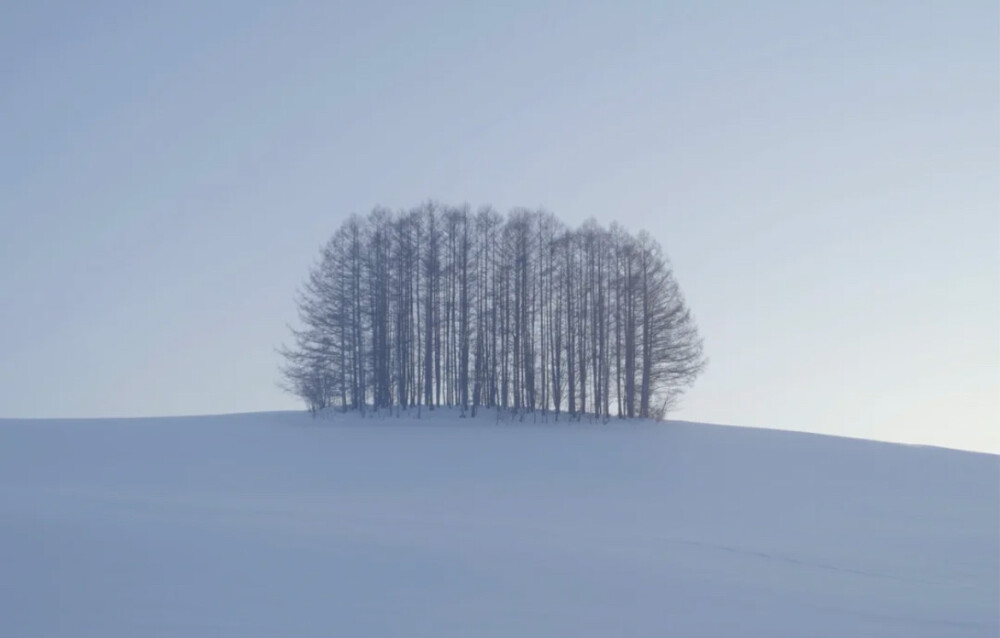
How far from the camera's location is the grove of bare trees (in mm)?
38438

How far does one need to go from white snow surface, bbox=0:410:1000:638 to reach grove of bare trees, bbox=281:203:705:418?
313 inches

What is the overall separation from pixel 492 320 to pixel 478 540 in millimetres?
24895

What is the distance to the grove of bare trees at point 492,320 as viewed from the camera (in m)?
38.4

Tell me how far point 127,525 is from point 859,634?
30.3ft

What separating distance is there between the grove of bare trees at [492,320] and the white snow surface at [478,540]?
794cm

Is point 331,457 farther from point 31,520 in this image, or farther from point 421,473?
point 31,520

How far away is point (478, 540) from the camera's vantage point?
1431 centimetres

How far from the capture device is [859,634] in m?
10.2

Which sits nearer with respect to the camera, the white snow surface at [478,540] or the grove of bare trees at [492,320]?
the white snow surface at [478,540]

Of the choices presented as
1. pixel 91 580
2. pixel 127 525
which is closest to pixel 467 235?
pixel 127 525

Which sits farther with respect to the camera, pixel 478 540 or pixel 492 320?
pixel 492 320

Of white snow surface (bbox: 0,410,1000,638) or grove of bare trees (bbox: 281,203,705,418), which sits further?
grove of bare trees (bbox: 281,203,705,418)

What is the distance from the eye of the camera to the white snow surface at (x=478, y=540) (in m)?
10.1

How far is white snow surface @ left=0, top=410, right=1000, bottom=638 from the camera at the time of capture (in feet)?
33.1
